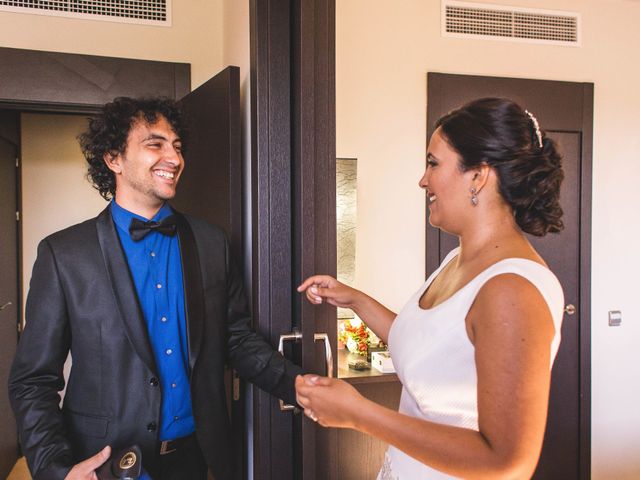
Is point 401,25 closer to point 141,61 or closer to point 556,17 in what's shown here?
point 556,17

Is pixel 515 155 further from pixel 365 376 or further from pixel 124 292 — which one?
pixel 365 376

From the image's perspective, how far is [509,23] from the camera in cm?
305

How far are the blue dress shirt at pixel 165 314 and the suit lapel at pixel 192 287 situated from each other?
4 centimetres

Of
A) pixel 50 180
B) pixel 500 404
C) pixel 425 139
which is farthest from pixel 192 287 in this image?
pixel 50 180

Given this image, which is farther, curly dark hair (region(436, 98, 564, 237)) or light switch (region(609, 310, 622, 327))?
light switch (region(609, 310, 622, 327))

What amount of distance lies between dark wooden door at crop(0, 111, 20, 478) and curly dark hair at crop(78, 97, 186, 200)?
1.97m

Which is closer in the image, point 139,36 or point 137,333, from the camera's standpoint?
point 137,333

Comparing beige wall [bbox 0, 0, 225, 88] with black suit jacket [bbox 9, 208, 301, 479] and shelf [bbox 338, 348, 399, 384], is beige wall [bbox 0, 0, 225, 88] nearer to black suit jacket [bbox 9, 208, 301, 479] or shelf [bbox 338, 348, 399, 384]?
black suit jacket [bbox 9, 208, 301, 479]

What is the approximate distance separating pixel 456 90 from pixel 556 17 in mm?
807

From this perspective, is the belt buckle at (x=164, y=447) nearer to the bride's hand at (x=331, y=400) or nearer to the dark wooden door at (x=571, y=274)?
the bride's hand at (x=331, y=400)

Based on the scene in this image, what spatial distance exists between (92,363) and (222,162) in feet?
2.96

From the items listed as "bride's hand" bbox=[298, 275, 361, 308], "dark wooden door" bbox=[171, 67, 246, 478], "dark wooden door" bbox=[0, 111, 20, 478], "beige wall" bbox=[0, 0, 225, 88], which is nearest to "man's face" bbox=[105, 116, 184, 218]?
"dark wooden door" bbox=[171, 67, 246, 478]

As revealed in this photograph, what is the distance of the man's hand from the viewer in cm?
128

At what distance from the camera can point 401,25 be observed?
289cm
